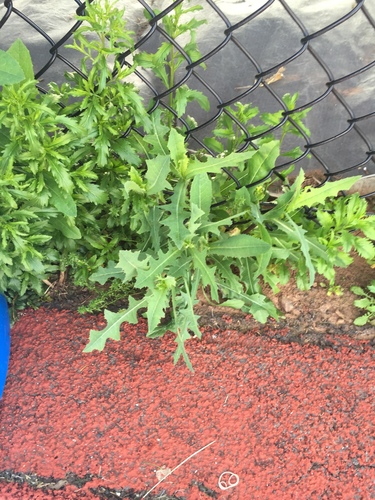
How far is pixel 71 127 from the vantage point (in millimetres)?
1550

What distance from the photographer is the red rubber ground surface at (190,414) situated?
74.7 inches

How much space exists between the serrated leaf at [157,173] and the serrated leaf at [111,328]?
42 cm

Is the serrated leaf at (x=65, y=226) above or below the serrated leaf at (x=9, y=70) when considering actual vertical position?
below

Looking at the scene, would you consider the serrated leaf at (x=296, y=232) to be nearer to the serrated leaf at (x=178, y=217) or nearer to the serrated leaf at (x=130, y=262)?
the serrated leaf at (x=178, y=217)

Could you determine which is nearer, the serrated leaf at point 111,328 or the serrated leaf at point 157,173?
the serrated leaf at point 157,173

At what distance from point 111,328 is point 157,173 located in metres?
0.60

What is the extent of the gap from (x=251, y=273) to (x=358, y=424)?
2.40 feet

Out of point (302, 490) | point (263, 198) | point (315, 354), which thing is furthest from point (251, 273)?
point (302, 490)

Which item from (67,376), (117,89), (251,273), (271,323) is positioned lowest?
(271,323)

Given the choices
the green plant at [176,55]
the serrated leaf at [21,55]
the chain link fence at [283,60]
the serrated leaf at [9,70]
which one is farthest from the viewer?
the chain link fence at [283,60]

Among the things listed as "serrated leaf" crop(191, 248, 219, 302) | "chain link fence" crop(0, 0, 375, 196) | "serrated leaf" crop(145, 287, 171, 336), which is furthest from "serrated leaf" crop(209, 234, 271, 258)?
"chain link fence" crop(0, 0, 375, 196)

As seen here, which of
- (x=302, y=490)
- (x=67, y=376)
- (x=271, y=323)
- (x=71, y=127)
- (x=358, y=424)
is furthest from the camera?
(x=271, y=323)

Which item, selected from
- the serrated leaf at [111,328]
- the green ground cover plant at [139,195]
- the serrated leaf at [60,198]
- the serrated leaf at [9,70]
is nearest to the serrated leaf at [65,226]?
the green ground cover plant at [139,195]

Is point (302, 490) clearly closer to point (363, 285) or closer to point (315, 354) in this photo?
point (315, 354)
